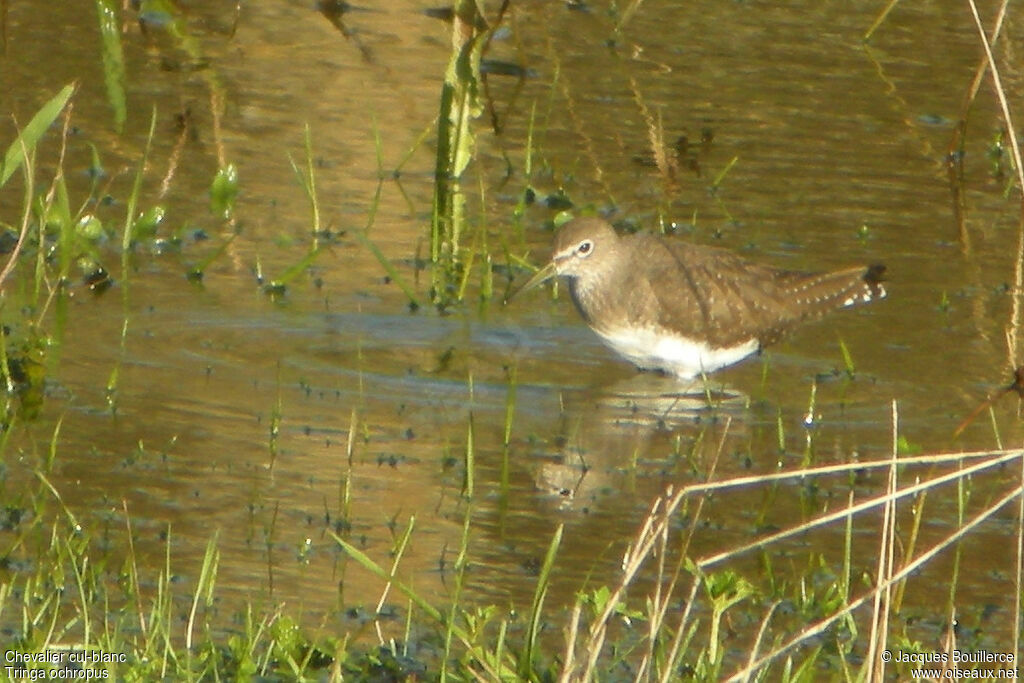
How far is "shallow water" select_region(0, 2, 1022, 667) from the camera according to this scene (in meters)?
6.09

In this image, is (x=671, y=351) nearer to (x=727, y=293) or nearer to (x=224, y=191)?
(x=727, y=293)

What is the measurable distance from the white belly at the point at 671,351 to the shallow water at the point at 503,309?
117mm

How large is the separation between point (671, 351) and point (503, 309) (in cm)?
77

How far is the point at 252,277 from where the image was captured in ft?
27.8

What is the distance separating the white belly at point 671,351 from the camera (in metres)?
8.08

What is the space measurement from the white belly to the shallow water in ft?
0.39

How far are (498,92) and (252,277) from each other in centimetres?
331

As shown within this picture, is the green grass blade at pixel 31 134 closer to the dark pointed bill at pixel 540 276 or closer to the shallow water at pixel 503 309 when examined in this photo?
the shallow water at pixel 503 309

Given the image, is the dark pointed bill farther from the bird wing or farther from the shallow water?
the bird wing

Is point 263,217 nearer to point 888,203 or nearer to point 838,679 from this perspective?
point 888,203

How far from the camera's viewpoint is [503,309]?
8.45 meters

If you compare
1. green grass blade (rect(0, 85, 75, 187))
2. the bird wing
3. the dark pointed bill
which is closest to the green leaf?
the dark pointed bill

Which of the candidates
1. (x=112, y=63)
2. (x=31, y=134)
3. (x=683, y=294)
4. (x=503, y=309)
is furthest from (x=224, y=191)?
(x=31, y=134)

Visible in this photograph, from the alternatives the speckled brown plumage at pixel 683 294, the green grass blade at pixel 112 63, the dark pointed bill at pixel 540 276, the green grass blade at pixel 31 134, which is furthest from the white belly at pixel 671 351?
the green grass blade at pixel 112 63
